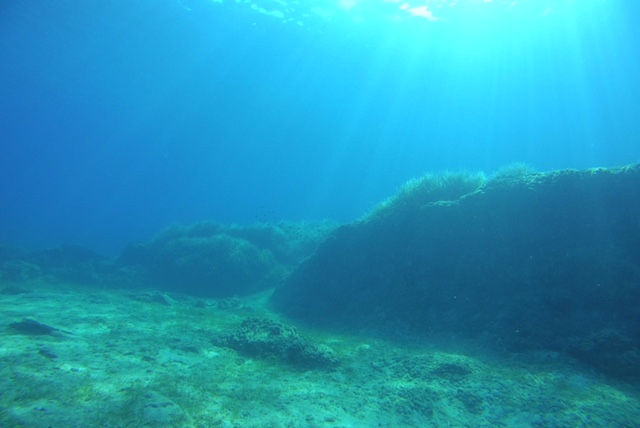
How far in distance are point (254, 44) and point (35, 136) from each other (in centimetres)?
12663

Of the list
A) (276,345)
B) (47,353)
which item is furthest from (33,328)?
(276,345)

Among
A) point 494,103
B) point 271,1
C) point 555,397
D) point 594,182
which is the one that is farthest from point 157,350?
point 494,103

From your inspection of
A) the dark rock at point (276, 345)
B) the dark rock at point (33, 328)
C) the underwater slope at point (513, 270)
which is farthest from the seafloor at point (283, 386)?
the underwater slope at point (513, 270)

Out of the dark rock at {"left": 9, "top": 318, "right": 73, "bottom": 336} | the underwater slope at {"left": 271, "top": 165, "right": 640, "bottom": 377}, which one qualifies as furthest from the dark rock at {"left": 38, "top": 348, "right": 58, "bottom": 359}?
the underwater slope at {"left": 271, "top": 165, "right": 640, "bottom": 377}

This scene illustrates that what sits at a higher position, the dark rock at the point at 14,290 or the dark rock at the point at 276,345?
the dark rock at the point at 276,345

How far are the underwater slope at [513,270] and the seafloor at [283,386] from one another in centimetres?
70

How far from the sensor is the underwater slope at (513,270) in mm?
5902

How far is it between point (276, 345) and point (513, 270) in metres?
5.56

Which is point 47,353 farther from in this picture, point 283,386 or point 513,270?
point 513,270

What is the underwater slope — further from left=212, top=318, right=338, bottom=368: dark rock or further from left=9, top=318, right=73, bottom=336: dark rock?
left=9, top=318, right=73, bottom=336: dark rock

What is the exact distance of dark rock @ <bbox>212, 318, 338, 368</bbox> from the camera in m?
6.59

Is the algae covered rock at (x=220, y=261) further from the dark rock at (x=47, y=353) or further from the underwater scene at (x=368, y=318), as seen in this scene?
the dark rock at (x=47, y=353)

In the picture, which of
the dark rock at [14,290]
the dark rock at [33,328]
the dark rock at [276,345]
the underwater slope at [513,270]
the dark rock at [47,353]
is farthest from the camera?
the dark rock at [14,290]

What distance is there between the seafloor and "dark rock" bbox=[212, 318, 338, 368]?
0.13m
